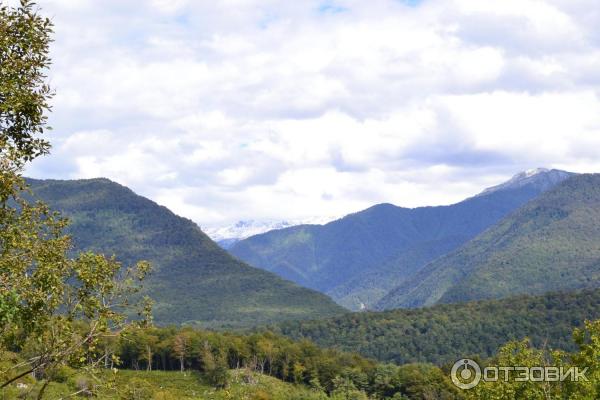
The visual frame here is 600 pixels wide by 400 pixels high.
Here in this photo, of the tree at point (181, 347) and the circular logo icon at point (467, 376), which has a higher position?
the circular logo icon at point (467, 376)

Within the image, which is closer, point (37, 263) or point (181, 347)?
point (37, 263)

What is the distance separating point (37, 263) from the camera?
22.8m

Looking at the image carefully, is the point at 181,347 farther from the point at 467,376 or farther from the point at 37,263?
the point at 37,263

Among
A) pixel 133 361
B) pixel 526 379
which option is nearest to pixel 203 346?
pixel 133 361

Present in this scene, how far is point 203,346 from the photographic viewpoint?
185625 mm

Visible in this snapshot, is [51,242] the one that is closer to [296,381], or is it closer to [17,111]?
[17,111]

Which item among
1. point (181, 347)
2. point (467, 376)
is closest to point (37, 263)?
point (467, 376)

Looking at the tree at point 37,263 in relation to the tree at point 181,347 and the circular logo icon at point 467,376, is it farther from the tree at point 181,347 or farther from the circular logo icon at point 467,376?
the tree at point 181,347

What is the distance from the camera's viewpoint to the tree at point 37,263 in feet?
71.3

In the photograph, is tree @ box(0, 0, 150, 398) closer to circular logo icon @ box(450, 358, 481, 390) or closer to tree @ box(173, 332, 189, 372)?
circular logo icon @ box(450, 358, 481, 390)

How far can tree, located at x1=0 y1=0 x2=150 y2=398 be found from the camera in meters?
21.7

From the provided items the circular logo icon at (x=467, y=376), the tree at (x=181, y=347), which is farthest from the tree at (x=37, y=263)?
the tree at (x=181, y=347)

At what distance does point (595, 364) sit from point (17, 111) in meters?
44.1

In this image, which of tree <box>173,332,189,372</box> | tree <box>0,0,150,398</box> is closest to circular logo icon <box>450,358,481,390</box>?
tree <box>0,0,150,398</box>
